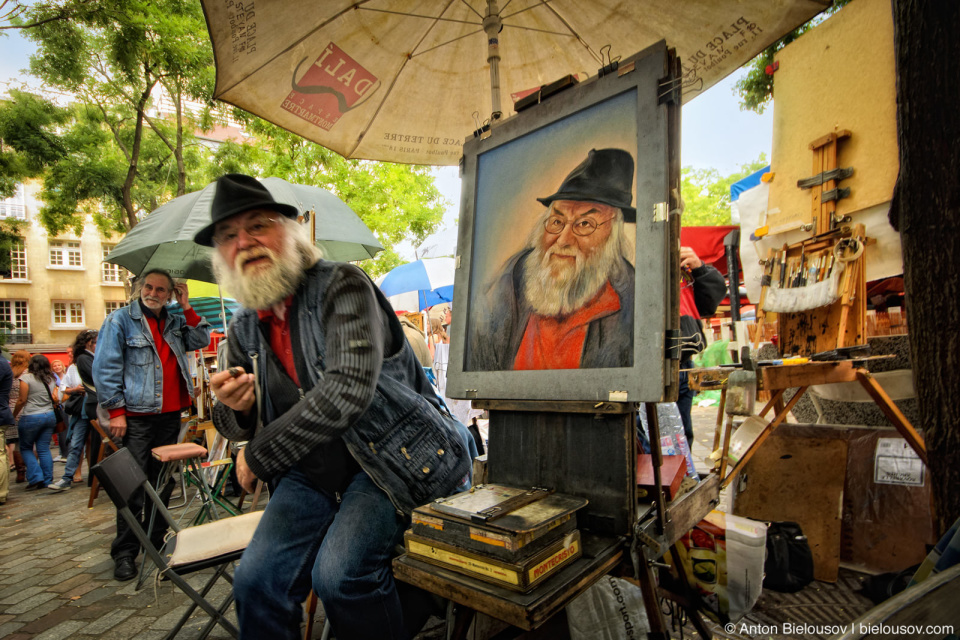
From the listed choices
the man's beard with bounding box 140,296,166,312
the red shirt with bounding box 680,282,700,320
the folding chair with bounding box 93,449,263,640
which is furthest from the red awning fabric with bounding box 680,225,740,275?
the folding chair with bounding box 93,449,263,640

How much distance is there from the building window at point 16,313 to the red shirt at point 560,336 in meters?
32.0

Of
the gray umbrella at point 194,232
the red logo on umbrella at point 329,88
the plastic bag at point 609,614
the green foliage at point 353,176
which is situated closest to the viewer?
the plastic bag at point 609,614

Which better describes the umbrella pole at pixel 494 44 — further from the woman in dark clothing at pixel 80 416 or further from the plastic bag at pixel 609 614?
the woman in dark clothing at pixel 80 416

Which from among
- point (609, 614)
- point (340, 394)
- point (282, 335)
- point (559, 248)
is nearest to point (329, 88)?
point (282, 335)

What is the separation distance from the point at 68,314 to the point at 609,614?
32.7m

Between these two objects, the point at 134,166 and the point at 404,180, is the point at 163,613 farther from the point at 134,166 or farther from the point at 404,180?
the point at 404,180

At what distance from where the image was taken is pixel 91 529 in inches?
178

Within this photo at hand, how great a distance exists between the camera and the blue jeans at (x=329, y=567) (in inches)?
56.5

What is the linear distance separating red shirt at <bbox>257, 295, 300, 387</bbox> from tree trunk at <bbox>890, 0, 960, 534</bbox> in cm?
200

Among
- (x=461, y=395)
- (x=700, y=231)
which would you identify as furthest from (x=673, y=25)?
(x=700, y=231)

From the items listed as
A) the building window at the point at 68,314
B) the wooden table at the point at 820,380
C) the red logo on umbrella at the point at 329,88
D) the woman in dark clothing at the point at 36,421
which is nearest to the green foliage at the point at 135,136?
the woman in dark clothing at the point at 36,421

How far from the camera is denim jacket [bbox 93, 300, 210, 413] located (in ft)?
11.1

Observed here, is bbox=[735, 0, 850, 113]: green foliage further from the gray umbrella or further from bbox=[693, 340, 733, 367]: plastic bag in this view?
the gray umbrella

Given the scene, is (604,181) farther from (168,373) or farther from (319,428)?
(168,373)
